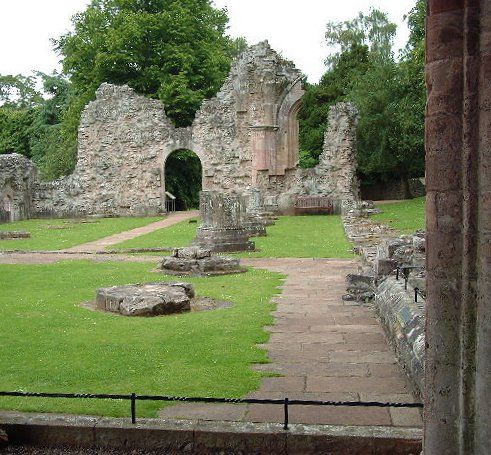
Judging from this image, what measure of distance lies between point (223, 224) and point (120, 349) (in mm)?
11175

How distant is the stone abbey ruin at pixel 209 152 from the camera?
3114 centimetres

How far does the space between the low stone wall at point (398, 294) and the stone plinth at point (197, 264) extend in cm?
268

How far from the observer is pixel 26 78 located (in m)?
64.0

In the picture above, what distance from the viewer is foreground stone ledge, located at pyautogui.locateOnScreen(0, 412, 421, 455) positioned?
4.36 m

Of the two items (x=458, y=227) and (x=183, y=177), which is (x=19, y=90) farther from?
(x=458, y=227)

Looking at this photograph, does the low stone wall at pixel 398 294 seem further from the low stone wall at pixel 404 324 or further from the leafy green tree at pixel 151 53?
the leafy green tree at pixel 151 53

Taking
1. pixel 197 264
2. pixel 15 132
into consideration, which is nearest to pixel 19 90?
pixel 15 132

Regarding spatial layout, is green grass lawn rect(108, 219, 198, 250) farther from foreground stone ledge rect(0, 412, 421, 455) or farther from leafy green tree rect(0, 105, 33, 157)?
leafy green tree rect(0, 105, 33, 157)

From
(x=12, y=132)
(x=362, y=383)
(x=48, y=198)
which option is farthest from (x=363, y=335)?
(x=12, y=132)

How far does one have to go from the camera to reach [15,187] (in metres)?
31.4

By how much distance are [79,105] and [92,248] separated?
2298cm

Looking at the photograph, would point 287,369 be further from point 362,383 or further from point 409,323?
point 409,323

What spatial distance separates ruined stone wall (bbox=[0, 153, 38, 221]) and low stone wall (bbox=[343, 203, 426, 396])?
20410 millimetres

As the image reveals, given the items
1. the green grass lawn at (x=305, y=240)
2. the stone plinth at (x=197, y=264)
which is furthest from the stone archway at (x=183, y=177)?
the stone plinth at (x=197, y=264)
